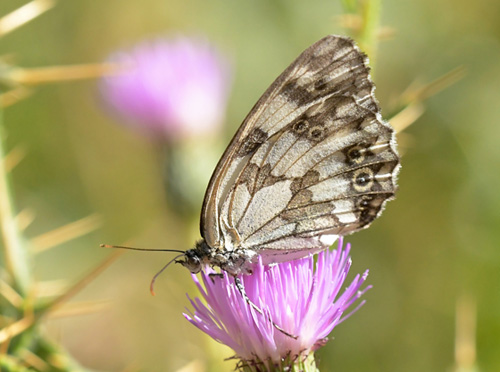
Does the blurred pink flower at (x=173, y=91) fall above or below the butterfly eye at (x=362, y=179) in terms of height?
above

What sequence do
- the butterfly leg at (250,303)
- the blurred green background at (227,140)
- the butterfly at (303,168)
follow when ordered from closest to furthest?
the butterfly leg at (250,303) → the butterfly at (303,168) → the blurred green background at (227,140)

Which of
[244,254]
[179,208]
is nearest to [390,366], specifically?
[179,208]

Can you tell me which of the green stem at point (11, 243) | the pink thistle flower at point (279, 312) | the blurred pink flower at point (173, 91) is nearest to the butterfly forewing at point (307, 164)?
the pink thistle flower at point (279, 312)

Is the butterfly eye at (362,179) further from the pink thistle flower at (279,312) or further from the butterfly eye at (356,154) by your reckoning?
the pink thistle flower at (279,312)

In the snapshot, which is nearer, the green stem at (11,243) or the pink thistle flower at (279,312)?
the pink thistle flower at (279,312)

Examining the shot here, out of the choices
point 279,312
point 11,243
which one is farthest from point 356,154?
point 11,243

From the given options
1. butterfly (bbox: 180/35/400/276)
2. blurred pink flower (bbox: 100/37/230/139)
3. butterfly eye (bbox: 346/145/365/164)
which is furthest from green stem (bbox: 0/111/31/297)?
blurred pink flower (bbox: 100/37/230/139)

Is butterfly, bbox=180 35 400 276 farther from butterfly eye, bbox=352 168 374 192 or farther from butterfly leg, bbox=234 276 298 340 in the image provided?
butterfly leg, bbox=234 276 298 340
